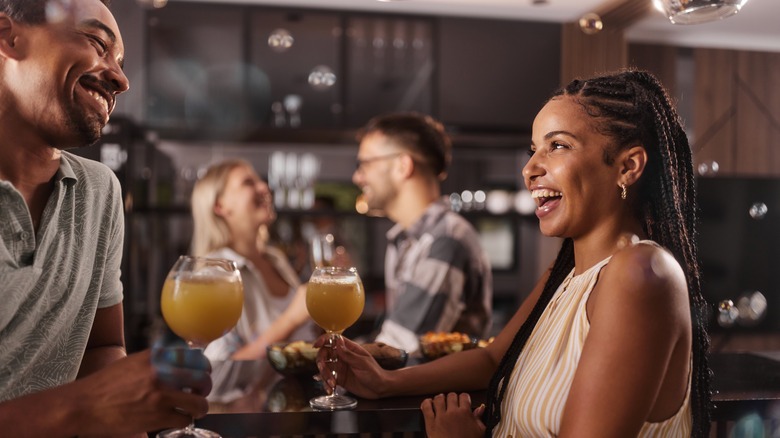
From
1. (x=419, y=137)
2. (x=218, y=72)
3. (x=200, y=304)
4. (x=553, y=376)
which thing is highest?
(x=218, y=72)

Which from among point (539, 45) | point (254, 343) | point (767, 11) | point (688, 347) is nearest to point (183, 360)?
point (688, 347)

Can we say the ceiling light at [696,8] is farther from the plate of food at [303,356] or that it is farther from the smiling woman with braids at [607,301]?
the plate of food at [303,356]

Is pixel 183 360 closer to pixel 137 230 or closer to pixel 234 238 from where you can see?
pixel 234 238

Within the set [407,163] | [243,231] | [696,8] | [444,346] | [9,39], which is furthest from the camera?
[243,231]

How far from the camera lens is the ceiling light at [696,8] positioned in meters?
1.56

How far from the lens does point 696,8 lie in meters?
1.56

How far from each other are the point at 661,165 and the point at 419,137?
1.57 m

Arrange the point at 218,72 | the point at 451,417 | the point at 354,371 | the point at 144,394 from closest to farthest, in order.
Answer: the point at 144,394 < the point at 451,417 < the point at 354,371 < the point at 218,72

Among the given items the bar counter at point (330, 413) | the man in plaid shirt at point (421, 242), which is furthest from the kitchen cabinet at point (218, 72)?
the bar counter at point (330, 413)

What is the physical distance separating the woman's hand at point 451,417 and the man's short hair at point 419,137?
1535 mm

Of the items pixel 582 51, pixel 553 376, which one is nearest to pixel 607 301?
pixel 553 376

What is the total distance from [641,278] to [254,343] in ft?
5.61

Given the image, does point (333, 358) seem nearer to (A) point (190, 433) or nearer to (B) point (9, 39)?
(A) point (190, 433)

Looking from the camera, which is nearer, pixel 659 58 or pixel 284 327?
pixel 284 327
